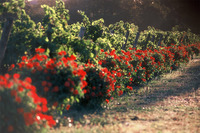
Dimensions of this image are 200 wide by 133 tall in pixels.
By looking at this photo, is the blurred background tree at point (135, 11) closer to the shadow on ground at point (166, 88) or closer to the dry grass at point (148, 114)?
the shadow on ground at point (166, 88)

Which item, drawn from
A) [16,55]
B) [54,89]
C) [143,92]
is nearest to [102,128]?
[54,89]

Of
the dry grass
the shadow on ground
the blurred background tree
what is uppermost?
the blurred background tree

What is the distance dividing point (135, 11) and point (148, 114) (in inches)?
1545

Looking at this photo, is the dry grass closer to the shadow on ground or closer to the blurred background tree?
the shadow on ground

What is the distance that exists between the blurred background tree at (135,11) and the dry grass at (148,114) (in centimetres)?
2774

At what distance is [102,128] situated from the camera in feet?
16.1

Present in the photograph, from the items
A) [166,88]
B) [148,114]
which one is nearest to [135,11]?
[166,88]

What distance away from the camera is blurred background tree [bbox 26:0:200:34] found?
128 feet

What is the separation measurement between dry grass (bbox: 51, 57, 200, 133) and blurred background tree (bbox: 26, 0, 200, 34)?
2774 cm

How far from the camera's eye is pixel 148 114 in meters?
6.60

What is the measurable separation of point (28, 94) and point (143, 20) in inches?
1718

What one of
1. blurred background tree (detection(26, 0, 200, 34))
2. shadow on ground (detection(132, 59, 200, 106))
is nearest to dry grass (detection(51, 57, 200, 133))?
shadow on ground (detection(132, 59, 200, 106))

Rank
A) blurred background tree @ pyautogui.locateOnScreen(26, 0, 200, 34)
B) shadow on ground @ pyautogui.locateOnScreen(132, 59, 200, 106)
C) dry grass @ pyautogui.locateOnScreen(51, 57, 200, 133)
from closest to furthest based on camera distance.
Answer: dry grass @ pyautogui.locateOnScreen(51, 57, 200, 133), shadow on ground @ pyautogui.locateOnScreen(132, 59, 200, 106), blurred background tree @ pyautogui.locateOnScreen(26, 0, 200, 34)

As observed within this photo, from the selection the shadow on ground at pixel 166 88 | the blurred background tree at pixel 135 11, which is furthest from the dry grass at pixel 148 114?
the blurred background tree at pixel 135 11
